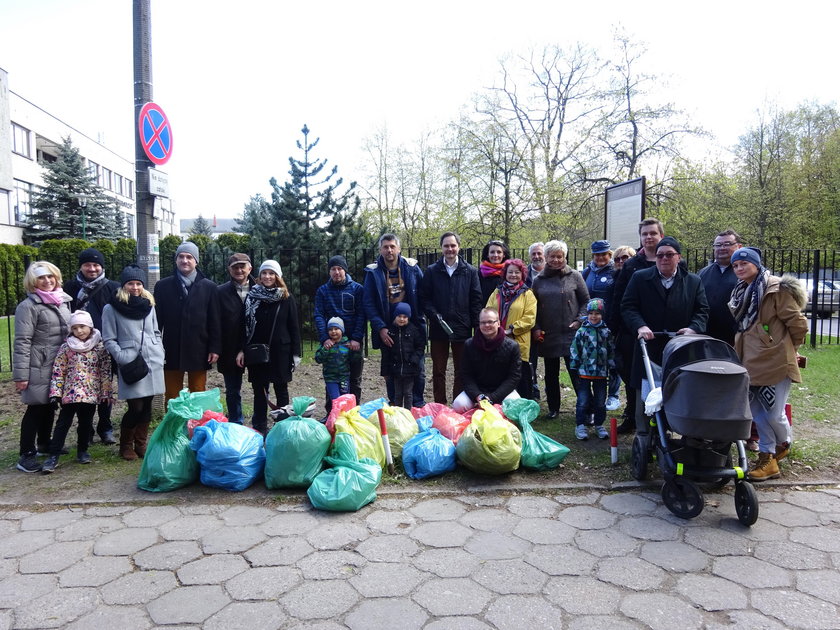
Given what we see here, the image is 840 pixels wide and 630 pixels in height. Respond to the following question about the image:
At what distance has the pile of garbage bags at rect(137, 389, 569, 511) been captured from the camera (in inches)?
165

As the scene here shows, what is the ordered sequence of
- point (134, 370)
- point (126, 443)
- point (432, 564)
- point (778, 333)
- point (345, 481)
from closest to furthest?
1. point (432, 564)
2. point (345, 481)
3. point (778, 333)
4. point (134, 370)
5. point (126, 443)

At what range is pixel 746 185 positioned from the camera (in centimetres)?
2302

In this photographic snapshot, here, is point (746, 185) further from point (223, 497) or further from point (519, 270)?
point (223, 497)

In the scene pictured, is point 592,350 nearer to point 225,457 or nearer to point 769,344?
point 769,344

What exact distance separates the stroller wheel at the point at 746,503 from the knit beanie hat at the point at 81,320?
511 cm

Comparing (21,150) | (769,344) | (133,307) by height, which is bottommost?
(769,344)

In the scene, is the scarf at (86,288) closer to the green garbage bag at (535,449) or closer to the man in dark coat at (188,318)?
the man in dark coat at (188,318)

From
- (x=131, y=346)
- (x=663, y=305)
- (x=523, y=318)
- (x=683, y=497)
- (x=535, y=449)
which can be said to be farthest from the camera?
(x=523, y=318)

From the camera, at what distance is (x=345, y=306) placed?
19.3 feet

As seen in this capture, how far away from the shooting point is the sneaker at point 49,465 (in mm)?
4703

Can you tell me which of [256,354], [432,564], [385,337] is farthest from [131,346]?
[432,564]

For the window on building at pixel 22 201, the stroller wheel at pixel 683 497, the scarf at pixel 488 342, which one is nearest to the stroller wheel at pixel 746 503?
the stroller wheel at pixel 683 497

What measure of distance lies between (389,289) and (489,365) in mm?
1371

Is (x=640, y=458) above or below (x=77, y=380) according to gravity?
below
